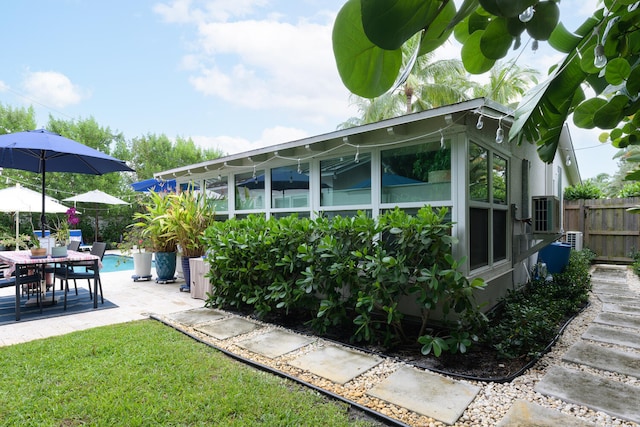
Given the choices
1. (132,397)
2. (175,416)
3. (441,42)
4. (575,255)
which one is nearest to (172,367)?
(132,397)

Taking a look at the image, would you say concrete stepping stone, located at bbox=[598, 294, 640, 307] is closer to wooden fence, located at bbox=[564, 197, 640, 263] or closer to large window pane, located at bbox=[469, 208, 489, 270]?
large window pane, located at bbox=[469, 208, 489, 270]

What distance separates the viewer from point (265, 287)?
459 cm

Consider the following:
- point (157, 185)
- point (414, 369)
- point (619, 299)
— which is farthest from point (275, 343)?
point (157, 185)

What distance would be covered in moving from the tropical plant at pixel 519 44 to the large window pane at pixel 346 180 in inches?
153

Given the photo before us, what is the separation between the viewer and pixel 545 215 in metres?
5.04

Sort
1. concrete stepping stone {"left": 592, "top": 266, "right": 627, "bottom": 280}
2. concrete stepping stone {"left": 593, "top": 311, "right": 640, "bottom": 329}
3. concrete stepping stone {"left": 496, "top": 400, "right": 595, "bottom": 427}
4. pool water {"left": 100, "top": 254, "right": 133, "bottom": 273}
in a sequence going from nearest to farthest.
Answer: concrete stepping stone {"left": 496, "top": 400, "right": 595, "bottom": 427}
concrete stepping stone {"left": 593, "top": 311, "right": 640, "bottom": 329}
concrete stepping stone {"left": 592, "top": 266, "right": 627, "bottom": 280}
pool water {"left": 100, "top": 254, "right": 133, "bottom": 273}

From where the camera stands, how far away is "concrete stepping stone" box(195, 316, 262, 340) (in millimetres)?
3908

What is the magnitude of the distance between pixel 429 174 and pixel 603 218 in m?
7.98

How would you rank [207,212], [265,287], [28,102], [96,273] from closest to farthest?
1. [265,287]
2. [96,273]
3. [207,212]
4. [28,102]

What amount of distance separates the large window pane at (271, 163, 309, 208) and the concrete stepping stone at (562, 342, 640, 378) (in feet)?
12.2

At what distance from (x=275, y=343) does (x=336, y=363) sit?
0.81 metres

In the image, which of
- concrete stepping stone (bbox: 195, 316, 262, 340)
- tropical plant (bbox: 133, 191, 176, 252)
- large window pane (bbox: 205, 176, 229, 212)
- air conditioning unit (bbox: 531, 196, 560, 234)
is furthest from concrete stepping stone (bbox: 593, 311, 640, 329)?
tropical plant (bbox: 133, 191, 176, 252)

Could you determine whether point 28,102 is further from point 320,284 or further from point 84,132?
point 320,284

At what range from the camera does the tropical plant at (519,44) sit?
32 centimetres
